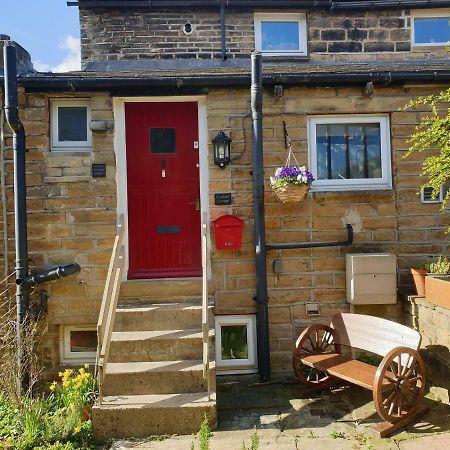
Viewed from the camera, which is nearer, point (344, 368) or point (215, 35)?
point (344, 368)

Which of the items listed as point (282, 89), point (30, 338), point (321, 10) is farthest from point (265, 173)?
point (321, 10)

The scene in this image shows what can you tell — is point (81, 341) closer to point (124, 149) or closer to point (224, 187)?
point (124, 149)

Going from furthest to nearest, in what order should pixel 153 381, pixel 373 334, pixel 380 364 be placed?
pixel 373 334 < pixel 153 381 < pixel 380 364

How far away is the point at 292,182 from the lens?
15.7 feet

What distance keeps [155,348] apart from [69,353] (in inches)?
58.1

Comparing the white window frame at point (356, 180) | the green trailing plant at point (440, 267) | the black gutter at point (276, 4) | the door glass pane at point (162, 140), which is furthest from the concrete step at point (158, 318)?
the black gutter at point (276, 4)

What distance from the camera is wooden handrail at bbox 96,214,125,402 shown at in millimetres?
3873

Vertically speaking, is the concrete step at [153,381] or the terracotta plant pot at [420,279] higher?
the terracotta plant pot at [420,279]

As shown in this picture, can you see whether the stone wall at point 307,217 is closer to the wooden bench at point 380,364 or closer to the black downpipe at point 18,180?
the wooden bench at point 380,364

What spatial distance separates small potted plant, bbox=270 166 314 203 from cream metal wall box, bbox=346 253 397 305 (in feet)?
3.46

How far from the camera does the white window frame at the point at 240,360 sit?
516cm

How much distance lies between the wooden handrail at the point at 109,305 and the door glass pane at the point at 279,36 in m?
5.04

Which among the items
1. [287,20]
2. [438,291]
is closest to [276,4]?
[287,20]

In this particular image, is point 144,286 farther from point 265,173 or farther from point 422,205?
point 422,205
